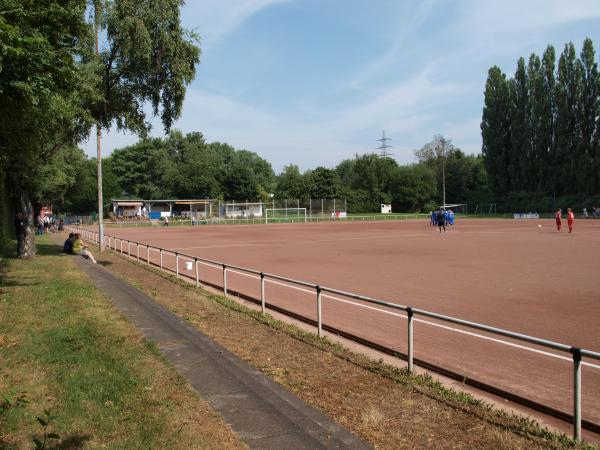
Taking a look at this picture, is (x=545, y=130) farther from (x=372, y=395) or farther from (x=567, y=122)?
(x=372, y=395)

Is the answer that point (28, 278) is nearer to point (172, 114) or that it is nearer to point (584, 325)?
point (172, 114)

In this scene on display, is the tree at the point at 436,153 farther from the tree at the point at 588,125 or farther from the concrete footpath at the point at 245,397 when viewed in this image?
the concrete footpath at the point at 245,397

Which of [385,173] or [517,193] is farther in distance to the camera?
[385,173]

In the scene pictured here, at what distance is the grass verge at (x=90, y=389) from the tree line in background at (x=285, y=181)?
87.4 metres

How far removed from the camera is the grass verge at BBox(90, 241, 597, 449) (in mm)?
4406

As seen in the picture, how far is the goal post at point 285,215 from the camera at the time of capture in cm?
7538

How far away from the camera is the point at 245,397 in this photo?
519cm

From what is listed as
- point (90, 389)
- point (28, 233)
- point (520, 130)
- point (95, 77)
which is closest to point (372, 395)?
point (90, 389)

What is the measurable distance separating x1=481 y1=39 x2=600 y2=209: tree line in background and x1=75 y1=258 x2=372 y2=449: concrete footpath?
8143 centimetres

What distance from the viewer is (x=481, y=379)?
20.3ft

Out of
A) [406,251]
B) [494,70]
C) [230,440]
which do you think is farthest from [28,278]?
[494,70]

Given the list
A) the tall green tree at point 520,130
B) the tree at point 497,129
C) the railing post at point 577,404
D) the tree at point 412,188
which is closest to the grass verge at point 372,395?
the railing post at point 577,404

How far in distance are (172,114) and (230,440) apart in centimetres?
1614

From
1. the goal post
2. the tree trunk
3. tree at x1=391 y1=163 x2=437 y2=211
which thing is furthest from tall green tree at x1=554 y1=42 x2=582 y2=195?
the tree trunk
